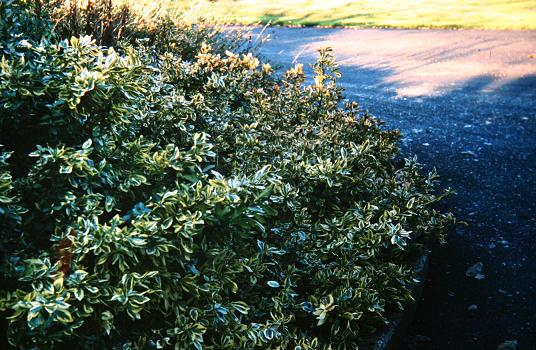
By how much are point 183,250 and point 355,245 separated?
3.69ft

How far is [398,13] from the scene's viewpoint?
12.2m

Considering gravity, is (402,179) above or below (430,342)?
above

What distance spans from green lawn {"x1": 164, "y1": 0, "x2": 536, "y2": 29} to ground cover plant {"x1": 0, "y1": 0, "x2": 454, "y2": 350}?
646 cm

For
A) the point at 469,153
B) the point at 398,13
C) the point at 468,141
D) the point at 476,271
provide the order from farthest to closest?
the point at 398,13 < the point at 468,141 < the point at 469,153 < the point at 476,271

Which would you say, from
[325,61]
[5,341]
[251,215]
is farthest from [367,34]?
[5,341]

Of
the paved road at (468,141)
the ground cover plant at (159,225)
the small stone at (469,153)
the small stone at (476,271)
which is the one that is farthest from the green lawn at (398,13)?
the small stone at (476,271)

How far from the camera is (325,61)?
403 centimetres

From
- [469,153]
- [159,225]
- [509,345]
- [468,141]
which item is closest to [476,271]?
[509,345]

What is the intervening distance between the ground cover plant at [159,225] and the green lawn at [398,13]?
646 centimetres

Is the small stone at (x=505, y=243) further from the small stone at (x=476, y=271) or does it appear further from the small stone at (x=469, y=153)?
the small stone at (x=469, y=153)

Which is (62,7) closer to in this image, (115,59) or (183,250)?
(115,59)

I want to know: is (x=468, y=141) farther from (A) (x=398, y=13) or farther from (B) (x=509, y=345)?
(A) (x=398, y=13)

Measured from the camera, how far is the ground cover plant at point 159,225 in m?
1.79

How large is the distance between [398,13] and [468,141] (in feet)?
26.8
